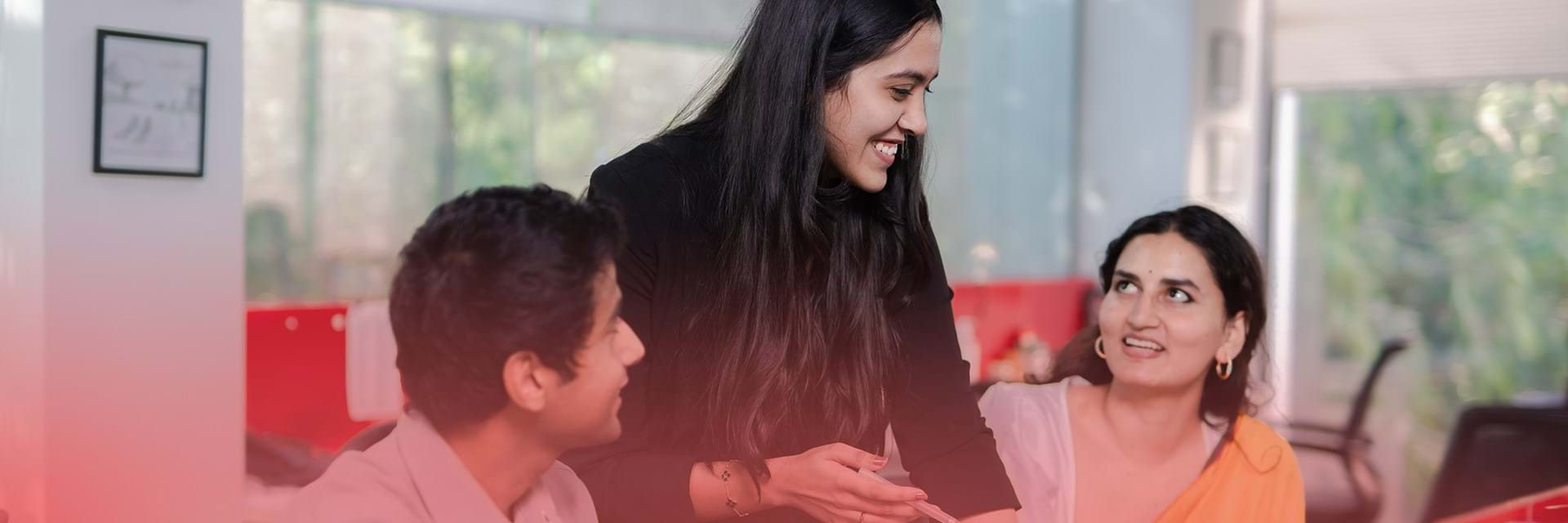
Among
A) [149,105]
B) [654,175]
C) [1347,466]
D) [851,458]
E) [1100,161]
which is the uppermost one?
[1100,161]

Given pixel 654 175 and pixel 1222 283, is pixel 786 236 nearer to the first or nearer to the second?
pixel 654 175

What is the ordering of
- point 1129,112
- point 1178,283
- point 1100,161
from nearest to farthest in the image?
point 1178,283 → point 1129,112 → point 1100,161

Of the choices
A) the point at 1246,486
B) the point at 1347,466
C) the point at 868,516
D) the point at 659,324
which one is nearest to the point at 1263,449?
the point at 1246,486

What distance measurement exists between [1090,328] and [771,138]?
0.74m

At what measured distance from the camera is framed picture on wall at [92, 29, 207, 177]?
2.25m

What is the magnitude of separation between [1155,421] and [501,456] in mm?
952

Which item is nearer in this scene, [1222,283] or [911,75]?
[911,75]

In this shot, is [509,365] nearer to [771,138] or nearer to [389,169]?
[771,138]

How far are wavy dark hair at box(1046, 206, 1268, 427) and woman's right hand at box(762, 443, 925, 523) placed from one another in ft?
1.97

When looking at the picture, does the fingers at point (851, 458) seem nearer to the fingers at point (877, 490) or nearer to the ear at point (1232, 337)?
the fingers at point (877, 490)

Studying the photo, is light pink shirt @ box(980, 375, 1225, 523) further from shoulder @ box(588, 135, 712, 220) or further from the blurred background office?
the blurred background office

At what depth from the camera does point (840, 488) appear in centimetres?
109

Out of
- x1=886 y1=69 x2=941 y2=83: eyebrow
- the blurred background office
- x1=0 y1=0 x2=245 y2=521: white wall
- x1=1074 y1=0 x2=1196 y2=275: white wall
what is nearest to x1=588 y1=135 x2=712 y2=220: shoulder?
x1=886 y1=69 x2=941 y2=83: eyebrow

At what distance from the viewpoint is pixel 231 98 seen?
245cm
